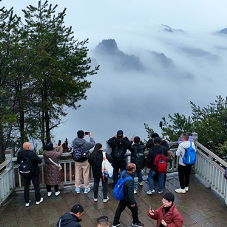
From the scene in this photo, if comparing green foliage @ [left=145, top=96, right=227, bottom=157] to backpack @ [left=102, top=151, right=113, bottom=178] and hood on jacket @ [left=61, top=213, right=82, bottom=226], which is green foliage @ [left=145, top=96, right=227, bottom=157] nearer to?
backpack @ [left=102, top=151, right=113, bottom=178]

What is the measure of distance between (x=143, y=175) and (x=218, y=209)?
2.14 metres

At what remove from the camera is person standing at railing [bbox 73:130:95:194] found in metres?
6.80

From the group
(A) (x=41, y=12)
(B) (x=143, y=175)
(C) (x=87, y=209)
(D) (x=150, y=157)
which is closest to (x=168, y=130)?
(B) (x=143, y=175)

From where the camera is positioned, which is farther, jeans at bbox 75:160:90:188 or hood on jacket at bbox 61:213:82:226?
jeans at bbox 75:160:90:188

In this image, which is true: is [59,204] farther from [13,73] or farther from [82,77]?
[82,77]

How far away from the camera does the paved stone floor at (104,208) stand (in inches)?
240

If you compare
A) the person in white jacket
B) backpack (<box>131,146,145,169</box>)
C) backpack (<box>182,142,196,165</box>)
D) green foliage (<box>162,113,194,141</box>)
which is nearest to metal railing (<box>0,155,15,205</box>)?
backpack (<box>131,146,145,169</box>)

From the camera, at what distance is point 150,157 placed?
6.87 metres

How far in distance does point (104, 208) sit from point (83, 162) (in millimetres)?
1188

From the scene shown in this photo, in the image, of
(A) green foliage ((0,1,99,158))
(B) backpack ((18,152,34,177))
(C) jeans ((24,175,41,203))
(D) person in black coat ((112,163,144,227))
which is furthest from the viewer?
(A) green foliage ((0,1,99,158))

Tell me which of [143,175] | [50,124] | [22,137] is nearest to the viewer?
[143,175]

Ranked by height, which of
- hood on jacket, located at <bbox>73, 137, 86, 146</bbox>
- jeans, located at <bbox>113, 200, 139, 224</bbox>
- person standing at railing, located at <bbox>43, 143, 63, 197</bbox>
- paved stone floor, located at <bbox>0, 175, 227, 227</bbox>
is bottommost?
paved stone floor, located at <bbox>0, 175, 227, 227</bbox>

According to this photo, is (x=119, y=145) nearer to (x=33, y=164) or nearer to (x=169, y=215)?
(x=33, y=164)

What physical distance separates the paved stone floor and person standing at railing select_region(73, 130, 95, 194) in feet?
0.87
